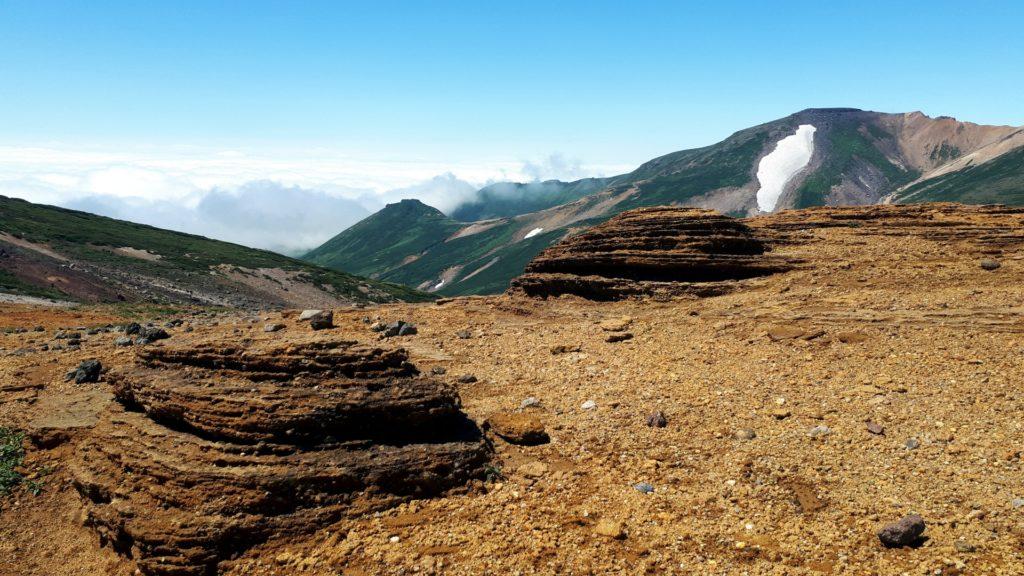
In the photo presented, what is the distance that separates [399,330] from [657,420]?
12.0m

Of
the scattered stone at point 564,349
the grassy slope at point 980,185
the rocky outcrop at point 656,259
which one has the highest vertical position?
the grassy slope at point 980,185

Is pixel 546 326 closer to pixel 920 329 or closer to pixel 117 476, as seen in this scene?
pixel 920 329

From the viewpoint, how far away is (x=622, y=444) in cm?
1211

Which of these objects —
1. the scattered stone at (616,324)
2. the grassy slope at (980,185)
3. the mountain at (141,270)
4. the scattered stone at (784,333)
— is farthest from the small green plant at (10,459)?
the grassy slope at (980,185)

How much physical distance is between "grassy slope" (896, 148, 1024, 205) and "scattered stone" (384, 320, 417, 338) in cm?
16444

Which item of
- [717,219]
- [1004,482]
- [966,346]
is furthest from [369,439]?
[717,219]

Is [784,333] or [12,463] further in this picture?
[784,333]

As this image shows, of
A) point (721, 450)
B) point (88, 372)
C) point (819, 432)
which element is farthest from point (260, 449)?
point (819, 432)

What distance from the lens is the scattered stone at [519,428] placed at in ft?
40.6

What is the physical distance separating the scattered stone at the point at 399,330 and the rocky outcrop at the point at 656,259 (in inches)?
289

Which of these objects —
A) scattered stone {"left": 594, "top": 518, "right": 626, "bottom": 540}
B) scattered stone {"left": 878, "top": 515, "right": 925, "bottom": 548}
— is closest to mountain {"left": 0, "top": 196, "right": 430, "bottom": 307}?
scattered stone {"left": 594, "top": 518, "right": 626, "bottom": 540}

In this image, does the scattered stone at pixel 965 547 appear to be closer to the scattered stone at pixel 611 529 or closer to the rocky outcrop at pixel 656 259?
the scattered stone at pixel 611 529

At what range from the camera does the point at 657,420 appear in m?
12.7

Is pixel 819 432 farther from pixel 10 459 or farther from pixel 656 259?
pixel 10 459
